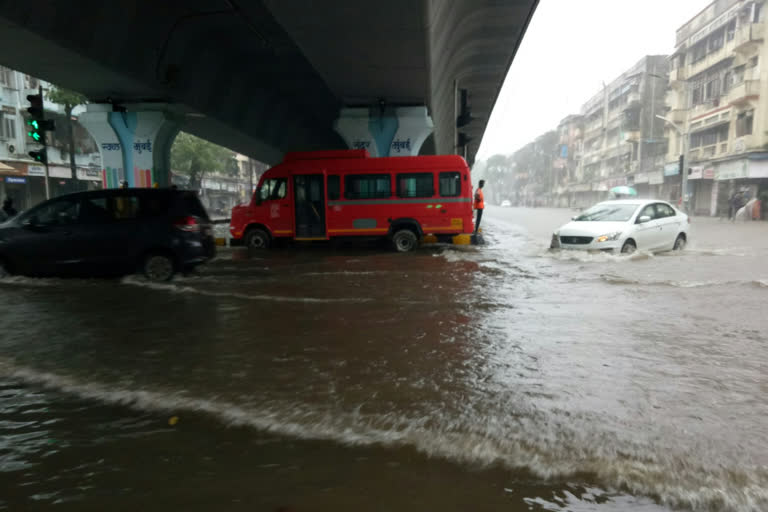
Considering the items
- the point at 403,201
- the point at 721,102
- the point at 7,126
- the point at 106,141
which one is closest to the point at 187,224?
the point at 403,201

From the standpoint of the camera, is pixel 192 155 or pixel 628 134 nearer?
pixel 192 155

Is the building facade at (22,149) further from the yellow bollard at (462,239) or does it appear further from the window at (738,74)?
the window at (738,74)

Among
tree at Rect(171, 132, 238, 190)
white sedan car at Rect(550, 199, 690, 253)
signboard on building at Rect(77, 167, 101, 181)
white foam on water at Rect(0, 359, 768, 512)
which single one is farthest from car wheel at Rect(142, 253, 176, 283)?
signboard on building at Rect(77, 167, 101, 181)

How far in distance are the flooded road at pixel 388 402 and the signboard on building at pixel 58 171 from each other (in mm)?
32202

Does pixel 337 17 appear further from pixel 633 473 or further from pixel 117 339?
pixel 633 473

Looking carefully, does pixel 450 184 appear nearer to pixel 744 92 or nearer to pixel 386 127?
pixel 386 127

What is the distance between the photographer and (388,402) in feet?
11.8

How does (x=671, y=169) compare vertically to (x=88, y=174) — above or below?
above

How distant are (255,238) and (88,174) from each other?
2964cm

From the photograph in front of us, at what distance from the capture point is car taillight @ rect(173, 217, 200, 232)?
9.10 metres

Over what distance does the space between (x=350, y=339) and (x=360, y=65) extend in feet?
32.9

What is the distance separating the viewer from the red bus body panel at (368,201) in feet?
46.5

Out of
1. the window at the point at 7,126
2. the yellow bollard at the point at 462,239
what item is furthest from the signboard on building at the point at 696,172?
the window at the point at 7,126

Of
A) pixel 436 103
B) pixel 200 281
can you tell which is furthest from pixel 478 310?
pixel 436 103
